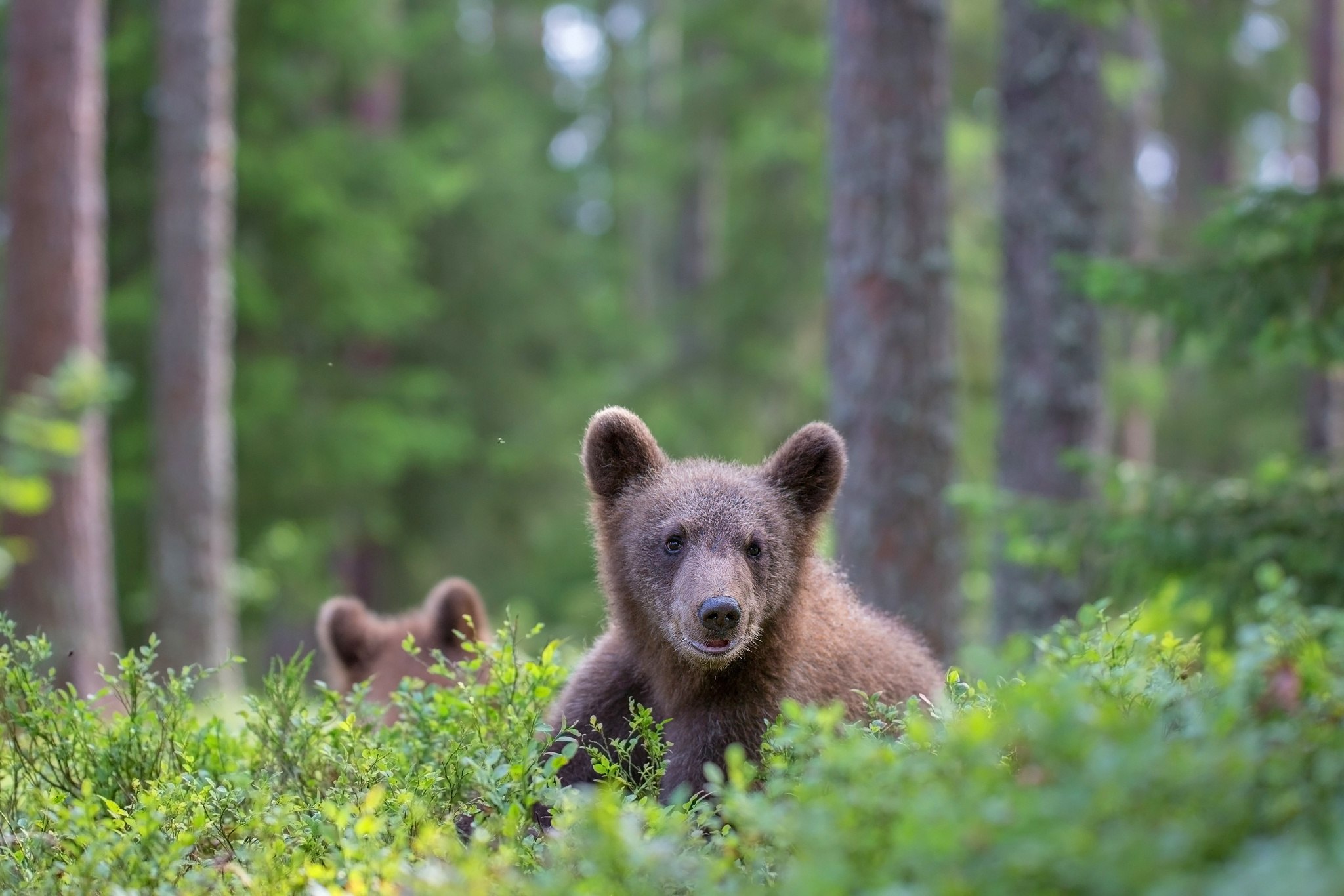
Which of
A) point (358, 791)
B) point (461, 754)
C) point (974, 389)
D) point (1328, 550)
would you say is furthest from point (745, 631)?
point (974, 389)

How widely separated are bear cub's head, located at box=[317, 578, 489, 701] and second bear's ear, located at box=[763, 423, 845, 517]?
2265 mm

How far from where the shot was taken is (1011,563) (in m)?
11.6

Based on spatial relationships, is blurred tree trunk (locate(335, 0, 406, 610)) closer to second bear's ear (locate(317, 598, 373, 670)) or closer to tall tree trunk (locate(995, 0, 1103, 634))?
tall tree trunk (locate(995, 0, 1103, 634))

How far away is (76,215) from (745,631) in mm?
9855

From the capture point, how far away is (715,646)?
478cm

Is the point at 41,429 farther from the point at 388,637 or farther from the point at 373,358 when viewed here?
the point at 373,358

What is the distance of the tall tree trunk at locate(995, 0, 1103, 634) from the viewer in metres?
11.6

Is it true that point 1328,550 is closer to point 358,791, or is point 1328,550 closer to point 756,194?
point 358,791

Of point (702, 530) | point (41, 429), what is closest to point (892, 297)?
point (702, 530)

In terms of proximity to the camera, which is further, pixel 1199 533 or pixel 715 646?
pixel 1199 533

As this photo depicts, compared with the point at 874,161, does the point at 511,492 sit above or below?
above

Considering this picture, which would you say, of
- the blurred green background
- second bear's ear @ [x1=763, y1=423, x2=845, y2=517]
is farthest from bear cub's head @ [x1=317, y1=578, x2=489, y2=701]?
the blurred green background

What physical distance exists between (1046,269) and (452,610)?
22.5 feet

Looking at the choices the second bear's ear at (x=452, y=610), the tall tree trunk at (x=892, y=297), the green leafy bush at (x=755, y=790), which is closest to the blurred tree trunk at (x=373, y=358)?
the tall tree trunk at (x=892, y=297)
